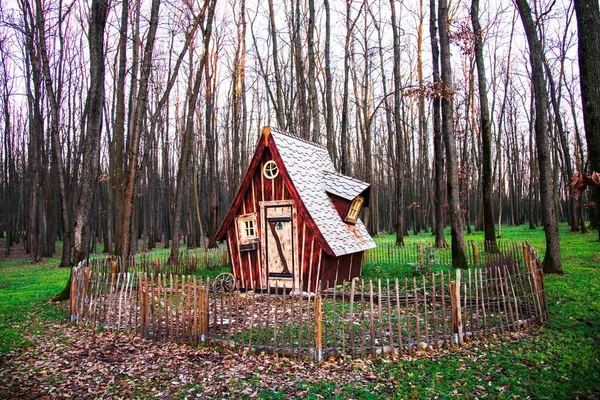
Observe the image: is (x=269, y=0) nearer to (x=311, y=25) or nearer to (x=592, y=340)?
(x=311, y=25)

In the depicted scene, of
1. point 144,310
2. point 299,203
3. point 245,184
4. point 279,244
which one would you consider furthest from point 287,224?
point 144,310

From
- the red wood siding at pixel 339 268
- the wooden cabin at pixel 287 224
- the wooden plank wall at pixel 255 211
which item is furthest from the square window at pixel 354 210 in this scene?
the wooden plank wall at pixel 255 211

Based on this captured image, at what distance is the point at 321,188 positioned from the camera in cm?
→ 1365

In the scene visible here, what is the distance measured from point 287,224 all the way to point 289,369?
6.24 meters

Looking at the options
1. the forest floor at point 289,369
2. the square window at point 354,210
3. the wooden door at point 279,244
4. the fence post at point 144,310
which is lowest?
the forest floor at point 289,369

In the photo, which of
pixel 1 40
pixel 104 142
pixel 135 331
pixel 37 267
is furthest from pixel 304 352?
pixel 104 142

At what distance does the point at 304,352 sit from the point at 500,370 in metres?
3.30

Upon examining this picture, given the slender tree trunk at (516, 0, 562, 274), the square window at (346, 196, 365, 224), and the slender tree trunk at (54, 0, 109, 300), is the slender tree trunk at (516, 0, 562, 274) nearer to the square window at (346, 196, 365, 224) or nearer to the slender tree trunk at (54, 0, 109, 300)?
the square window at (346, 196, 365, 224)

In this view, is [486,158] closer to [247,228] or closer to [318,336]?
[247,228]

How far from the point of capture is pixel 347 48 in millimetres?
26656

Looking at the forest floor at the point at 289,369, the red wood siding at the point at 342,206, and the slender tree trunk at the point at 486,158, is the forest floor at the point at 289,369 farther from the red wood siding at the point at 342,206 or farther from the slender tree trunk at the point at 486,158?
the slender tree trunk at the point at 486,158

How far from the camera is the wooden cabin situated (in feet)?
39.5

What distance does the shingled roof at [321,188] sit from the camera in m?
12.1

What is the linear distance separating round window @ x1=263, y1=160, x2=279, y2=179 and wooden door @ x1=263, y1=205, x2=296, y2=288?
104 centimetres
